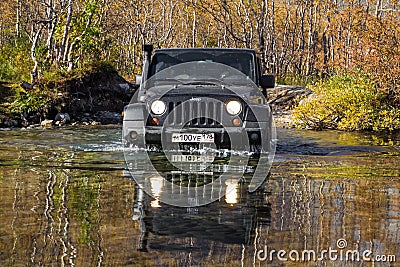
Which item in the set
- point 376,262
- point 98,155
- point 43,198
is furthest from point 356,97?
point 376,262

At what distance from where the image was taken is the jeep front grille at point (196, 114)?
8.77m

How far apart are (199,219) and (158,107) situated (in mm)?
3922

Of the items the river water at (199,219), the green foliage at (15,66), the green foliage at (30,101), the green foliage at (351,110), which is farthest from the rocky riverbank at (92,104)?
the river water at (199,219)

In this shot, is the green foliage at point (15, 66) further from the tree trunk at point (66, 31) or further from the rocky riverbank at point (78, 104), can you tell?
the rocky riverbank at point (78, 104)

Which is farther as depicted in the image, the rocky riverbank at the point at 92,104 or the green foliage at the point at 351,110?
the rocky riverbank at the point at 92,104

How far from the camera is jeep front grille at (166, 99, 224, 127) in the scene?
8773 millimetres

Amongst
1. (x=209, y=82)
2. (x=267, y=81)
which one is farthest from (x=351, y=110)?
(x=209, y=82)

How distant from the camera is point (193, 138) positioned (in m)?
8.70

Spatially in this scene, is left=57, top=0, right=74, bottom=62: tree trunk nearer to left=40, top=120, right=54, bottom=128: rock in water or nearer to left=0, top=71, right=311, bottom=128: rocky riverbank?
left=0, top=71, right=311, bottom=128: rocky riverbank

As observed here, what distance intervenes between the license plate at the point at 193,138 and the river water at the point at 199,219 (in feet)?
2.97

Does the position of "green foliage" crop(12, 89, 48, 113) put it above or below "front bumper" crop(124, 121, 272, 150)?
above

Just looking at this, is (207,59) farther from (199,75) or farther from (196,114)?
(196,114)

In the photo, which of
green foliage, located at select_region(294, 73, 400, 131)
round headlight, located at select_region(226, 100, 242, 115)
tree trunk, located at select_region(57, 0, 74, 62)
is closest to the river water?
round headlight, located at select_region(226, 100, 242, 115)

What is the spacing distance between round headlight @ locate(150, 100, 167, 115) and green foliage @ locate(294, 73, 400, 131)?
696 centimetres
